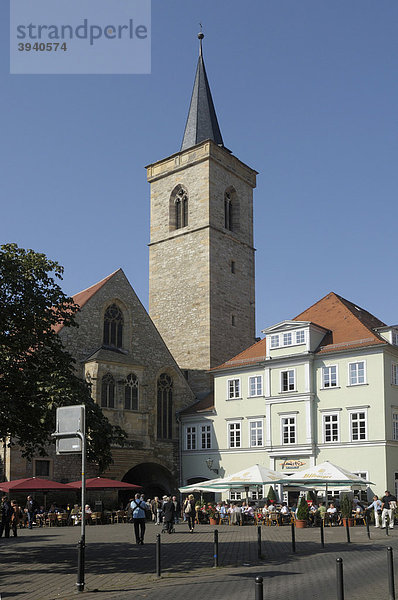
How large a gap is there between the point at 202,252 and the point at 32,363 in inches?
1268

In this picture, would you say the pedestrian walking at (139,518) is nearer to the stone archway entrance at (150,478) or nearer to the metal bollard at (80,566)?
the metal bollard at (80,566)

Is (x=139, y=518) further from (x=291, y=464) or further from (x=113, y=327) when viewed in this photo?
(x=113, y=327)

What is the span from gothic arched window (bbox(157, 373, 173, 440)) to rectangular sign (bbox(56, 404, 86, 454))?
29104 mm

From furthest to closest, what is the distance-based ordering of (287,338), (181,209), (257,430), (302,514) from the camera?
(181,209)
(257,430)
(287,338)
(302,514)

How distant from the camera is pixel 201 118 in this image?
176 feet

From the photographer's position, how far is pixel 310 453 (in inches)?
1358

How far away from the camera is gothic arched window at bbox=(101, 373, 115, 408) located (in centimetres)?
3778

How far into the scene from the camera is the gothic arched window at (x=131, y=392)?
39156mm

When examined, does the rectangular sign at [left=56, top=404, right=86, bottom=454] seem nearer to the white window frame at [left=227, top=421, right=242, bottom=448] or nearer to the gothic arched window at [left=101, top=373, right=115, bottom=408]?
the gothic arched window at [left=101, top=373, right=115, bottom=408]

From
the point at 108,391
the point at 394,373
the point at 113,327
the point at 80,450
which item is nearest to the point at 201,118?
the point at 113,327

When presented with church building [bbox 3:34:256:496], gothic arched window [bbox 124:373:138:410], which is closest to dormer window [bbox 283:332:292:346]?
church building [bbox 3:34:256:496]

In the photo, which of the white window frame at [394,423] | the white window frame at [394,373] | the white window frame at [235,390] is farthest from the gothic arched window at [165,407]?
the white window frame at [394,373]

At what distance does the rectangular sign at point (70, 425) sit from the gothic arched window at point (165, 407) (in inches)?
1146

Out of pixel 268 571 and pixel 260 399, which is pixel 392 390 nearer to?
pixel 260 399
